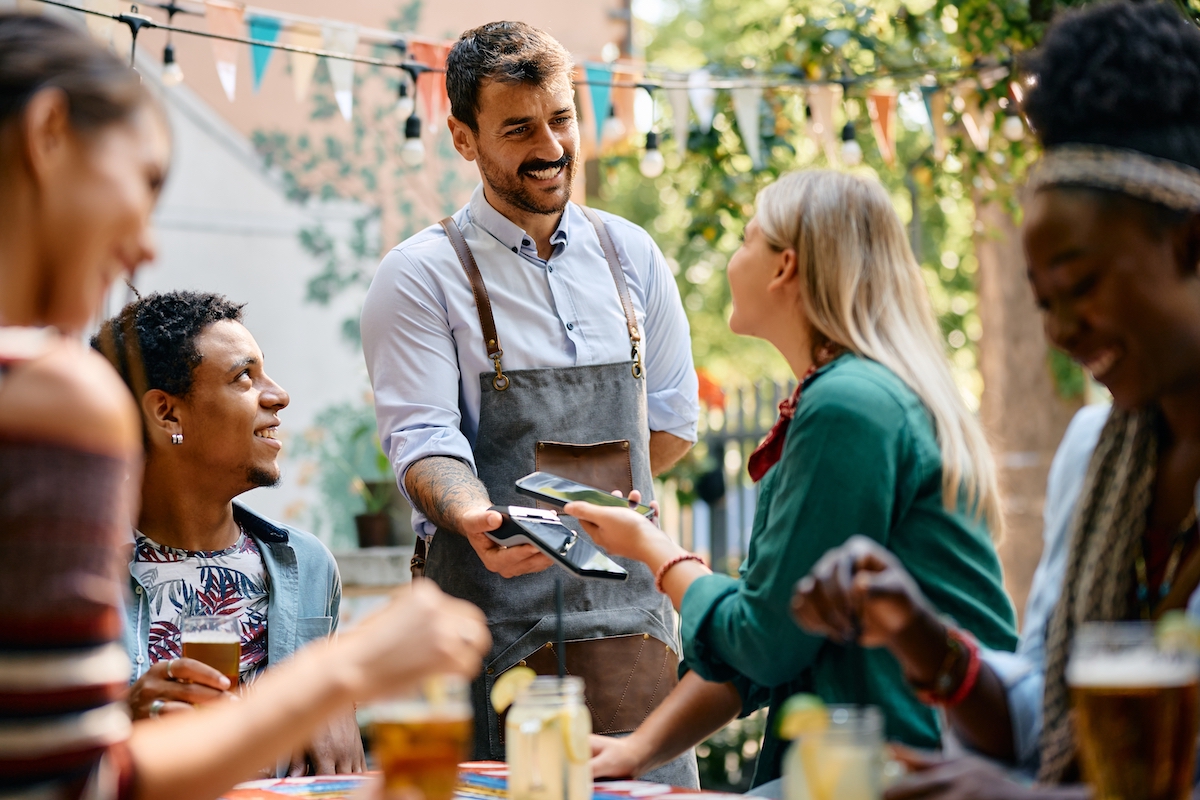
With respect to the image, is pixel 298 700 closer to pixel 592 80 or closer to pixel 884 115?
pixel 592 80

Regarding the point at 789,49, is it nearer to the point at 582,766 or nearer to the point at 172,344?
the point at 172,344

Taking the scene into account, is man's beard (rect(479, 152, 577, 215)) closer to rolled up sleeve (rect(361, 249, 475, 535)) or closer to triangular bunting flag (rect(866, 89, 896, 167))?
rolled up sleeve (rect(361, 249, 475, 535))

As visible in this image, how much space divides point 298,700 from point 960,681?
0.81 meters

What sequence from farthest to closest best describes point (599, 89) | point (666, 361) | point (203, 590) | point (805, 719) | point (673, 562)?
1. point (599, 89)
2. point (666, 361)
3. point (203, 590)
4. point (673, 562)
5. point (805, 719)

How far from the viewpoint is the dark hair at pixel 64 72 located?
112cm

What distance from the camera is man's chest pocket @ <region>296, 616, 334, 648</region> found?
2639 millimetres

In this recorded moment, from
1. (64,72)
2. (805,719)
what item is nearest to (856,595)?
(805,719)

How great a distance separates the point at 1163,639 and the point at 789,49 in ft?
16.3

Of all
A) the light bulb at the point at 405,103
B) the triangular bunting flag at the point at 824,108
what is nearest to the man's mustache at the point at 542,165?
the light bulb at the point at 405,103

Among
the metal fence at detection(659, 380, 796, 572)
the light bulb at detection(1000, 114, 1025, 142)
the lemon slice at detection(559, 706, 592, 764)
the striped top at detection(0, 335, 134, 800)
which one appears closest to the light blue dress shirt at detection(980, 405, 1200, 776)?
the lemon slice at detection(559, 706, 592, 764)

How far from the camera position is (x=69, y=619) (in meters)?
1.05

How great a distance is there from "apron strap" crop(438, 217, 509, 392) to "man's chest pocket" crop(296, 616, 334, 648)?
64 centimetres

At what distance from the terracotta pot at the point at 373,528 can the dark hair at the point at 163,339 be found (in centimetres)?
245

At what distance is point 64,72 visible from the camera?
1.14m
